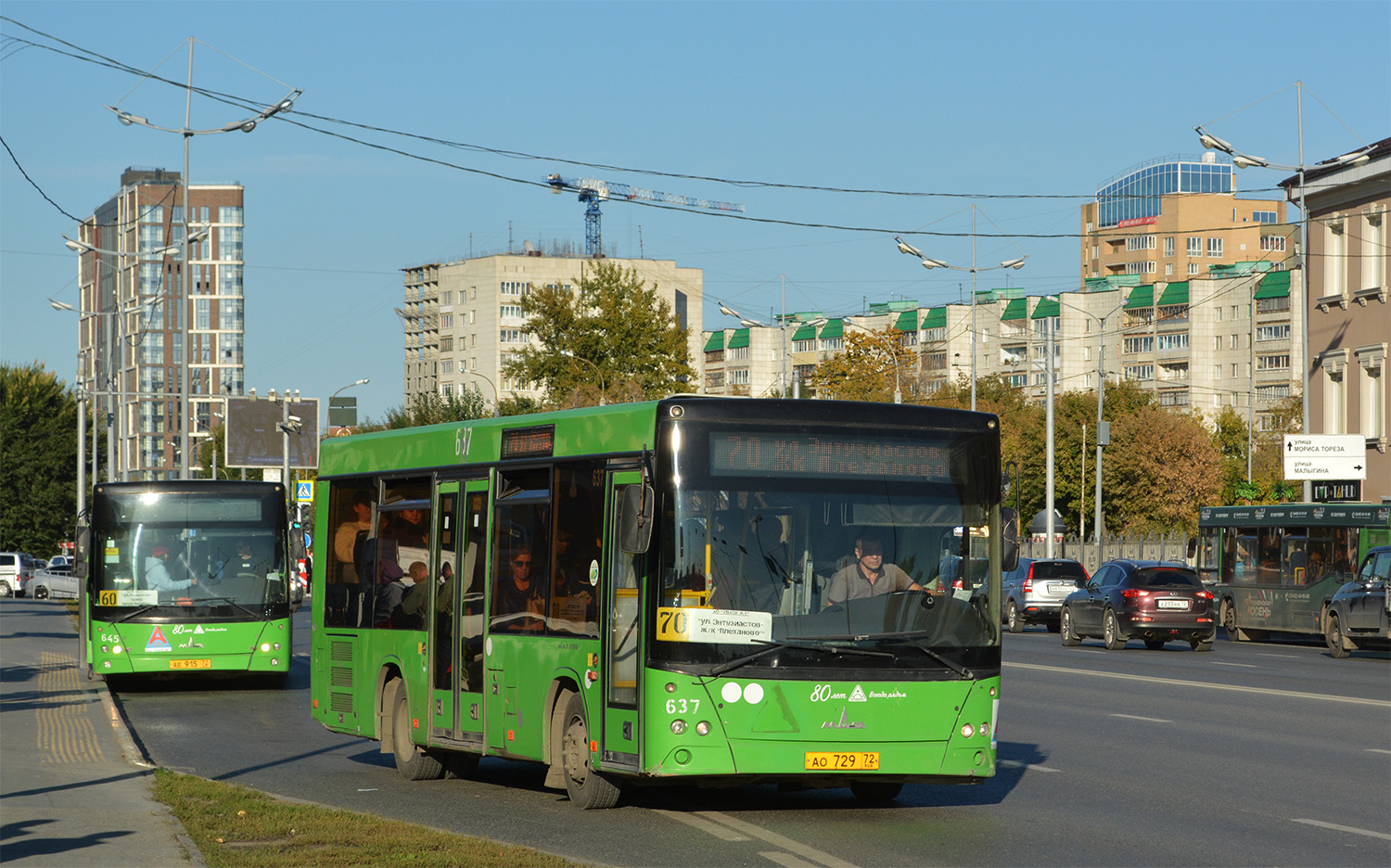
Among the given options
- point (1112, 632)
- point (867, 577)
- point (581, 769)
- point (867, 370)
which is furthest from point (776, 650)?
point (867, 370)

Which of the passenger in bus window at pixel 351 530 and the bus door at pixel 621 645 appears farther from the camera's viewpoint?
the passenger in bus window at pixel 351 530

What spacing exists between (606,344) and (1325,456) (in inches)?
1149

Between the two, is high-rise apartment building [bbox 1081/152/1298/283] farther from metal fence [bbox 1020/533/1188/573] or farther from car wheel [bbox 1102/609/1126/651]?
car wheel [bbox 1102/609/1126/651]

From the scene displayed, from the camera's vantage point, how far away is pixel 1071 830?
10781mm

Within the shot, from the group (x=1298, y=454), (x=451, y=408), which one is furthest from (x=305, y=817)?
(x=451, y=408)

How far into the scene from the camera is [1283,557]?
36.8 m

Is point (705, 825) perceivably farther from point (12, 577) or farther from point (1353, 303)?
point (12, 577)

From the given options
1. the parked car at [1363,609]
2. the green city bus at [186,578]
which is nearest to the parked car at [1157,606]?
the parked car at [1363,609]

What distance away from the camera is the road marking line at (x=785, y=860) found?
943cm

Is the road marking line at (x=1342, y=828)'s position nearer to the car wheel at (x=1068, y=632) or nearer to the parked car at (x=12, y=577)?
the car wheel at (x=1068, y=632)

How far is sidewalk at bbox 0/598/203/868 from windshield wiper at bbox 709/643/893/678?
10.1 ft

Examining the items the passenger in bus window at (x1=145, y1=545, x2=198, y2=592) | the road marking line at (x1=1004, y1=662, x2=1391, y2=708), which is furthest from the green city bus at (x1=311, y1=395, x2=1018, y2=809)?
the passenger in bus window at (x1=145, y1=545, x2=198, y2=592)

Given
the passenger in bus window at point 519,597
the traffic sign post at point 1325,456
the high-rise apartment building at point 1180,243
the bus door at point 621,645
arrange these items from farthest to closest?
1. the high-rise apartment building at point 1180,243
2. the traffic sign post at point 1325,456
3. the passenger in bus window at point 519,597
4. the bus door at point 621,645

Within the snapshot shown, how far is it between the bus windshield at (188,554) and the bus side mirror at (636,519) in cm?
1423
